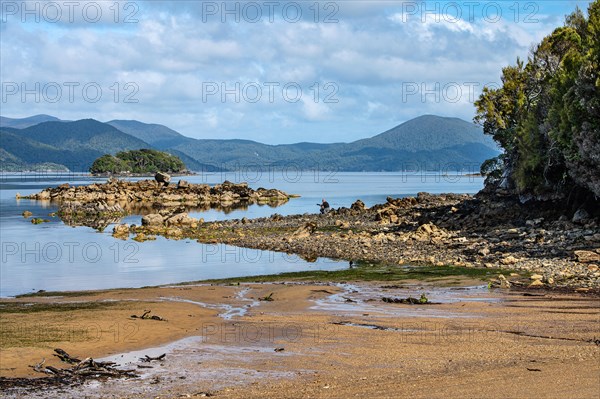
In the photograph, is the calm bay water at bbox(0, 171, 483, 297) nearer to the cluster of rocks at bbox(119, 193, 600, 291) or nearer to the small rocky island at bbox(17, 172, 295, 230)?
the cluster of rocks at bbox(119, 193, 600, 291)

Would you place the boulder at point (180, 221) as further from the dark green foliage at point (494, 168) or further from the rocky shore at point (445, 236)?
the dark green foliage at point (494, 168)

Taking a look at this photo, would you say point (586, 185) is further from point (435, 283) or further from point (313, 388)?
point (313, 388)

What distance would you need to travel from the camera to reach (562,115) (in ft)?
132

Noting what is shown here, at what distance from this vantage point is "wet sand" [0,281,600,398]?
473 inches

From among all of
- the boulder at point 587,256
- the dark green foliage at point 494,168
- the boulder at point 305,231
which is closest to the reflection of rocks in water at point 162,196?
the dark green foliage at point 494,168

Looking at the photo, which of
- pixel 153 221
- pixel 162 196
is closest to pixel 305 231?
pixel 153 221

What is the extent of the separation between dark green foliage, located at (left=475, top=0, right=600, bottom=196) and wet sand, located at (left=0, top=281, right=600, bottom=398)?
673 inches

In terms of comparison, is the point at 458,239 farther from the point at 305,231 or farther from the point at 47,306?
the point at 47,306

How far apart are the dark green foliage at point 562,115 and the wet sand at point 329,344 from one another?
56.1 ft

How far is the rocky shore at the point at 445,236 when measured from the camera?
Result: 27812 millimetres

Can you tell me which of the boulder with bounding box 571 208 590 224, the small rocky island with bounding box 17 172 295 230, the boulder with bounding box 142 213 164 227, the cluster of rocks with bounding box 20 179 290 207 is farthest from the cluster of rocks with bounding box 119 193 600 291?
the cluster of rocks with bounding box 20 179 290 207

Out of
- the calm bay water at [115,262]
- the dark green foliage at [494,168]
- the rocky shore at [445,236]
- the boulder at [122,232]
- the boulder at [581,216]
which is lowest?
the calm bay water at [115,262]

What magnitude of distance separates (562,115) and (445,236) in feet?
31.3

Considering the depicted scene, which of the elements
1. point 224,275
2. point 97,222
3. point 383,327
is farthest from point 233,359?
point 97,222
